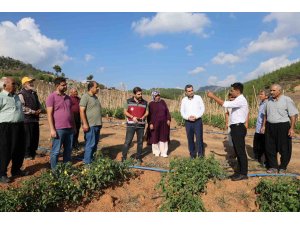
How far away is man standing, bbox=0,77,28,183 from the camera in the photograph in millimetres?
4867

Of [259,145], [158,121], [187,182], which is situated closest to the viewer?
[187,182]

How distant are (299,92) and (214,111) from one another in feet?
37.8

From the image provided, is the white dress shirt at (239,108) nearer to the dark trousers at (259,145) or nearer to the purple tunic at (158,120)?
the dark trousers at (259,145)

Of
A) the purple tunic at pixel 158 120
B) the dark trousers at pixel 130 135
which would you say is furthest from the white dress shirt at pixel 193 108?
the dark trousers at pixel 130 135

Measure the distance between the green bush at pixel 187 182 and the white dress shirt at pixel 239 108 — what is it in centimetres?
81

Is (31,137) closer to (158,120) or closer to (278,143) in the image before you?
(158,120)

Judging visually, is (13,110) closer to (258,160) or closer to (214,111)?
(258,160)

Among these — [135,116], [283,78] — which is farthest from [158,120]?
[283,78]

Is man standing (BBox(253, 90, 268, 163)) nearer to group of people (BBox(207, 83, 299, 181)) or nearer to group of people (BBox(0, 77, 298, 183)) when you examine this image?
group of people (BBox(0, 77, 298, 183))

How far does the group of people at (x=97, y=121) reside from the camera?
4.90m

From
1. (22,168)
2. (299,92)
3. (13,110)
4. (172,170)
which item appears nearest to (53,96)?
(13,110)

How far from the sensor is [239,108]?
16.1 ft

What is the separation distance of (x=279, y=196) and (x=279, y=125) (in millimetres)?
1762

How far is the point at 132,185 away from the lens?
5.04m
